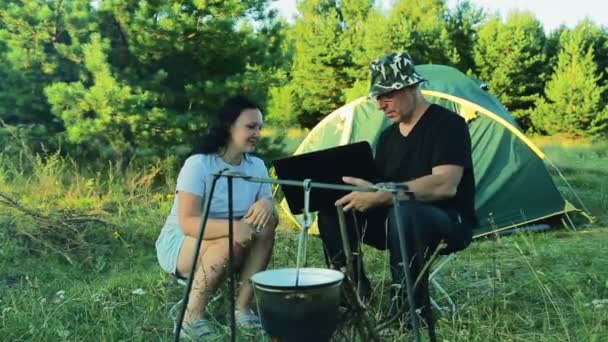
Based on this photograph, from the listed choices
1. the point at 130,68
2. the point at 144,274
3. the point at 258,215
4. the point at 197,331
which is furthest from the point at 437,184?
the point at 130,68

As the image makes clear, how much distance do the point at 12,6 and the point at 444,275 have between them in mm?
5515

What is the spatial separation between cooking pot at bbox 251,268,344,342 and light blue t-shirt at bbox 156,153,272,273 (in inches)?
43.1

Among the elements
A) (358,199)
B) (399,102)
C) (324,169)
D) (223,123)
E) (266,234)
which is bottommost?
(266,234)

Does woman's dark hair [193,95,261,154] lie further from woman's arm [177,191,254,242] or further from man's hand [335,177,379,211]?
man's hand [335,177,379,211]

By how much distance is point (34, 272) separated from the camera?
13.2ft

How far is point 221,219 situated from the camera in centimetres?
287

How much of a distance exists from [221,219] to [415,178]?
84 centimetres

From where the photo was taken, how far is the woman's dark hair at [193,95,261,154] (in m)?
3.00

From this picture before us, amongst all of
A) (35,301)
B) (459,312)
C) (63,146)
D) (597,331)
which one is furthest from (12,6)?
(597,331)

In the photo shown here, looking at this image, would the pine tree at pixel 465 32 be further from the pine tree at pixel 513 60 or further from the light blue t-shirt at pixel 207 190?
the light blue t-shirt at pixel 207 190

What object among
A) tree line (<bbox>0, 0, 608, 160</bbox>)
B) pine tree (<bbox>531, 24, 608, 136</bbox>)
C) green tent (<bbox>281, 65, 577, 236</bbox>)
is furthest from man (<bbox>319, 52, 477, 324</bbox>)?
pine tree (<bbox>531, 24, 608, 136</bbox>)

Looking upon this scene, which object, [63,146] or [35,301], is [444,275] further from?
[63,146]

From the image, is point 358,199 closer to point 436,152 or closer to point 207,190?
point 436,152

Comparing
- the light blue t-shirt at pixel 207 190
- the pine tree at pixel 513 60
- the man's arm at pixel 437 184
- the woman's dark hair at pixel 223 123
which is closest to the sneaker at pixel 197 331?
the light blue t-shirt at pixel 207 190
